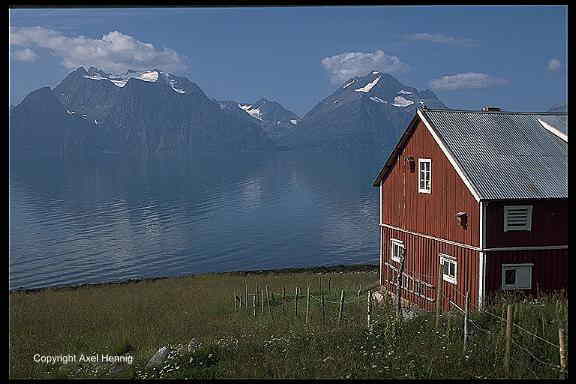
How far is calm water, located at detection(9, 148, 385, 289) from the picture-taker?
28609mm

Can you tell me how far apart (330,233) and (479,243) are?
24.8m

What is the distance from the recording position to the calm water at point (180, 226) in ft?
93.9

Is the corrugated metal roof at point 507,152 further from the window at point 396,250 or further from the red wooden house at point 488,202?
the window at point 396,250

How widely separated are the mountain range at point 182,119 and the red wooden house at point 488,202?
5.37ft

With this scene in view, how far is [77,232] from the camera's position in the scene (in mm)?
37000

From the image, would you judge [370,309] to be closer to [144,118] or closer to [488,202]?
[488,202]

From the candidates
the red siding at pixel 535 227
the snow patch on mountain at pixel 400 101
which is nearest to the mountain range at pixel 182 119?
the snow patch on mountain at pixel 400 101

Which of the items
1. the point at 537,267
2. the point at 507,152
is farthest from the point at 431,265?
the point at 507,152

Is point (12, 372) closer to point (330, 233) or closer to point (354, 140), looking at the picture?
point (330, 233)

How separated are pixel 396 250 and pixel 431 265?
2398mm

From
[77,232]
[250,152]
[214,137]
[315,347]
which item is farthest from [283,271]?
[214,137]

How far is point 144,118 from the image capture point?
11794 centimetres
